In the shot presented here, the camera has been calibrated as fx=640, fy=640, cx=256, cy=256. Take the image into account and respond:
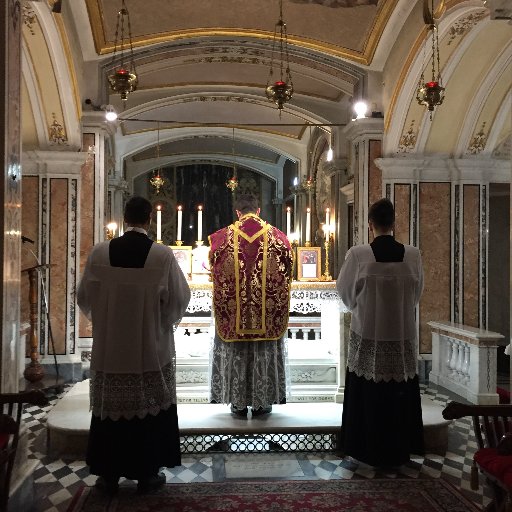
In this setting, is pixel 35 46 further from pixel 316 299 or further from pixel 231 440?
pixel 231 440

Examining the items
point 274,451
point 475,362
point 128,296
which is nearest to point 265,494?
point 274,451

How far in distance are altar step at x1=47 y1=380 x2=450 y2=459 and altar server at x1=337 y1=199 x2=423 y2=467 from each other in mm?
589

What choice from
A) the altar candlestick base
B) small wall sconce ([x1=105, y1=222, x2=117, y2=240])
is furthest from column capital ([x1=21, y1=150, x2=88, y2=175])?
the altar candlestick base

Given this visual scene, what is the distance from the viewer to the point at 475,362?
7.66 m

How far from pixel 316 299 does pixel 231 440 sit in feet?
6.08

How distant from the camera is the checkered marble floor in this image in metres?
4.68

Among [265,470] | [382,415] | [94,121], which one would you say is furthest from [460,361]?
[94,121]

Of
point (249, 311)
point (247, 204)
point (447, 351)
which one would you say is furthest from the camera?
point (447, 351)

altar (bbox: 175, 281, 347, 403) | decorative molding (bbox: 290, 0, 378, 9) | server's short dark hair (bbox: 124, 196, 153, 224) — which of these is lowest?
altar (bbox: 175, 281, 347, 403)

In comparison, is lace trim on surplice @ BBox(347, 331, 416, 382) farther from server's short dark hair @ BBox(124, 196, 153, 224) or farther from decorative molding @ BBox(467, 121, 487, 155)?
decorative molding @ BBox(467, 121, 487, 155)

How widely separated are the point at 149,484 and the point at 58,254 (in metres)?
5.47

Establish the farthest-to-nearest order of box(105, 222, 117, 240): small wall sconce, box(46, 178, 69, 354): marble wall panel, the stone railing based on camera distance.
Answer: box(46, 178, 69, 354): marble wall panel → box(105, 222, 117, 240): small wall sconce → the stone railing

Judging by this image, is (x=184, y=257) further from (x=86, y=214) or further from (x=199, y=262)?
Answer: (x=86, y=214)

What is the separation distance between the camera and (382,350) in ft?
16.2
